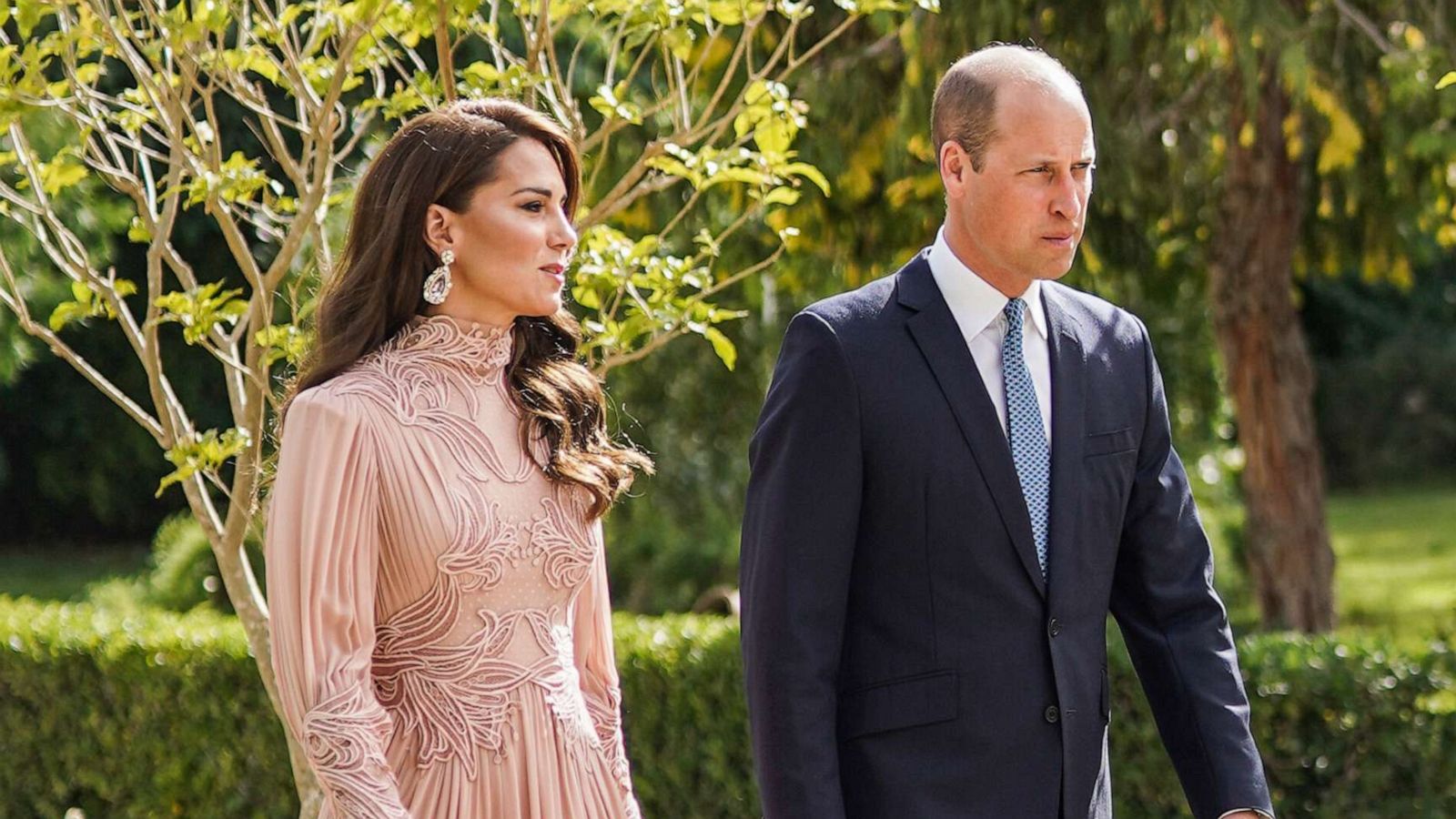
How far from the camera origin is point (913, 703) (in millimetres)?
2723

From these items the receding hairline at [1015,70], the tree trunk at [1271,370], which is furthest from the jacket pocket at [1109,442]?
the tree trunk at [1271,370]

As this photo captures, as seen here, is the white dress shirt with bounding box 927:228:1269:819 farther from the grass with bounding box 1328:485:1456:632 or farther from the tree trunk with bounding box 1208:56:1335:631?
the grass with bounding box 1328:485:1456:632

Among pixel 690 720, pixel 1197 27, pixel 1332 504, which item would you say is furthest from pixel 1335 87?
pixel 1332 504

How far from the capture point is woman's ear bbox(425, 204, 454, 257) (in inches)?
114

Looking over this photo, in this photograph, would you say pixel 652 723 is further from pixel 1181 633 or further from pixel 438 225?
pixel 438 225

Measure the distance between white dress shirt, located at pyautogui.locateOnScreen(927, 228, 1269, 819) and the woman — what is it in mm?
587

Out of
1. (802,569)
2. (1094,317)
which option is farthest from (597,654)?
(1094,317)

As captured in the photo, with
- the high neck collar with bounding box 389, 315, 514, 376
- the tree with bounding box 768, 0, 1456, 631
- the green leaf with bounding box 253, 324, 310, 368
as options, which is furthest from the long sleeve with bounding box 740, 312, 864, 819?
the tree with bounding box 768, 0, 1456, 631

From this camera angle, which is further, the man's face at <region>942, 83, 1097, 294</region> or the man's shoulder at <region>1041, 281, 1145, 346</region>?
the man's shoulder at <region>1041, 281, 1145, 346</region>

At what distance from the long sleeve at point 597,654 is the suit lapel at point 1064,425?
2.41 ft

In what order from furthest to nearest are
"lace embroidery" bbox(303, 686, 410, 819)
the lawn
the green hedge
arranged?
the lawn
the green hedge
"lace embroidery" bbox(303, 686, 410, 819)

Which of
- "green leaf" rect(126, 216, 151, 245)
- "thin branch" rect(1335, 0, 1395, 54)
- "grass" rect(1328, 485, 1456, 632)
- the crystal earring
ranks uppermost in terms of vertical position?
"thin branch" rect(1335, 0, 1395, 54)

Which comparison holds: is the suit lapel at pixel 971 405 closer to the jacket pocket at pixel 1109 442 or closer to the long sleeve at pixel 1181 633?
the jacket pocket at pixel 1109 442

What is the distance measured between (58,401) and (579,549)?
16.3 m
